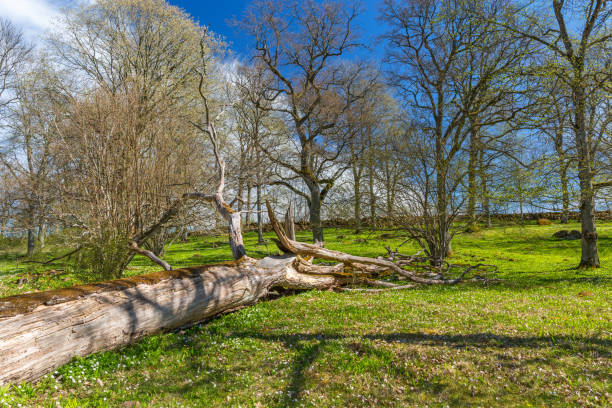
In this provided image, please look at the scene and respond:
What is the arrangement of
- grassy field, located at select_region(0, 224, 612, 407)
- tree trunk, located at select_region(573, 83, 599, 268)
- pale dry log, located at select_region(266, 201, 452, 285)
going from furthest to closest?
tree trunk, located at select_region(573, 83, 599, 268) → pale dry log, located at select_region(266, 201, 452, 285) → grassy field, located at select_region(0, 224, 612, 407)

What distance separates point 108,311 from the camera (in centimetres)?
539

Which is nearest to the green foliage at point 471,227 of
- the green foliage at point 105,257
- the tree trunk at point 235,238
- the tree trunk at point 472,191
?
the tree trunk at point 472,191

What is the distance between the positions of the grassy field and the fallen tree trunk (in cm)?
25

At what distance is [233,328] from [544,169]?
42.0 ft

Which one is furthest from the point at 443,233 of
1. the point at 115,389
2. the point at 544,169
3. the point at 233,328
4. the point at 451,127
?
the point at 115,389

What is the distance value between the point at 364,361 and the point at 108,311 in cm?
439

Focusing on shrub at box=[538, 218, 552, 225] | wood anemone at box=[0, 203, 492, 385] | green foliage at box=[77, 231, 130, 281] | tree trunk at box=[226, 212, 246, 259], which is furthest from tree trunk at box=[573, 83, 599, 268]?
shrub at box=[538, 218, 552, 225]

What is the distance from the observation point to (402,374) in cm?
440

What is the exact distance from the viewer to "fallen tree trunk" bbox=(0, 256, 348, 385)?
4.33 m

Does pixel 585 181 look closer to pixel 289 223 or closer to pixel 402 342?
pixel 289 223

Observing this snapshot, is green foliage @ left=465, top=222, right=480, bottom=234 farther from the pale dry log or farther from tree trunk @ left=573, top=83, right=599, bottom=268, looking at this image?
tree trunk @ left=573, top=83, right=599, bottom=268

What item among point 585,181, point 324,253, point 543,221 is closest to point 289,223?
point 324,253

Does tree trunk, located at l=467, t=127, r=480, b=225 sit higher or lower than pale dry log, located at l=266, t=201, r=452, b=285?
higher

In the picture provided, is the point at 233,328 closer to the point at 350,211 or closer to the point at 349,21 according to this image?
the point at 350,211
